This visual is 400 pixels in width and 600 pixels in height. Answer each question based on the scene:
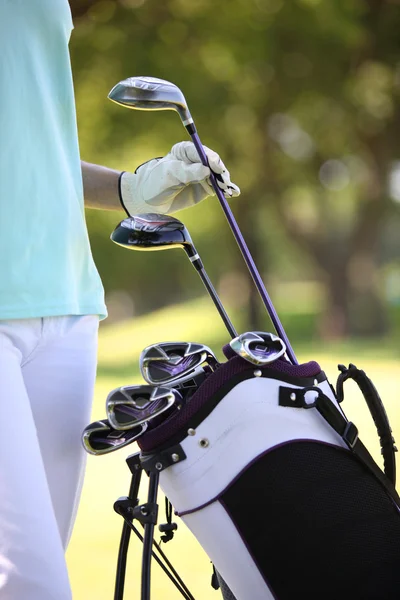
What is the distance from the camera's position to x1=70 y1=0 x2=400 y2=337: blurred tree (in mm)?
9320

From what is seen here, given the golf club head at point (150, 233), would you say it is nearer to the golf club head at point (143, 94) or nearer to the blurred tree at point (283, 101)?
the golf club head at point (143, 94)

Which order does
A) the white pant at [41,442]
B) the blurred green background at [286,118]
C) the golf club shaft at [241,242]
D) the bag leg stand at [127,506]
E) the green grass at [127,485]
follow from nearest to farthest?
the white pant at [41,442] → the bag leg stand at [127,506] → the golf club shaft at [241,242] → the green grass at [127,485] → the blurred green background at [286,118]

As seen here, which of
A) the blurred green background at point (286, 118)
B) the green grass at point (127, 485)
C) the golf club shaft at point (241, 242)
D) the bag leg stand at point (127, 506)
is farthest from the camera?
the blurred green background at point (286, 118)

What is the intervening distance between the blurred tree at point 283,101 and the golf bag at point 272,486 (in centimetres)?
820

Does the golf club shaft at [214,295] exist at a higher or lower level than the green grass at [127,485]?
higher

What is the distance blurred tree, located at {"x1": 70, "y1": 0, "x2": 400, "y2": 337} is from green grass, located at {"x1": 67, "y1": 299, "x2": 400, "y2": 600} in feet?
4.28

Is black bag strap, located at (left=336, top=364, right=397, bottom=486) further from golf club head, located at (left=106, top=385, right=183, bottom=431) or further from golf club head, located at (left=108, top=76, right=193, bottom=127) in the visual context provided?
golf club head, located at (left=108, top=76, right=193, bottom=127)

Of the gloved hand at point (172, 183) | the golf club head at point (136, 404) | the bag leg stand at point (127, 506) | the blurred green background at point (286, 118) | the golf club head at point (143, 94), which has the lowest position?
the blurred green background at point (286, 118)

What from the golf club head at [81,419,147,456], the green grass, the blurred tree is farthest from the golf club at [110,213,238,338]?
the blurred tree

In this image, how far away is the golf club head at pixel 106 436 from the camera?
1.13 m

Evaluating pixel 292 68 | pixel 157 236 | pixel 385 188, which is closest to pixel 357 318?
pixel 385 188

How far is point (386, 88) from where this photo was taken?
10336 mm

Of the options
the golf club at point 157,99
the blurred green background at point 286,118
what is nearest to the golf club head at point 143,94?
the golf club at point 157,99

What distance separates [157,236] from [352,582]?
1.66ft
